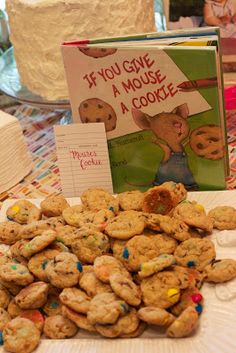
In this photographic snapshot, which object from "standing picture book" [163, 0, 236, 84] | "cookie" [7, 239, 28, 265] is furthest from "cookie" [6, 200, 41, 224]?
"standing picture book" [163, 0, 236, 84]

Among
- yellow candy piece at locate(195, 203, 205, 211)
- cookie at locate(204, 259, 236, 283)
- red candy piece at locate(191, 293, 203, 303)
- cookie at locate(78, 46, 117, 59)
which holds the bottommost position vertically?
red candy piece at locate(191, 293, 203, 303)

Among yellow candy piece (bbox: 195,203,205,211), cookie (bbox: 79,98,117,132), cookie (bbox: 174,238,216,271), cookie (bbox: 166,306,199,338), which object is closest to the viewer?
cookie (bbox: 166,306,199,338)

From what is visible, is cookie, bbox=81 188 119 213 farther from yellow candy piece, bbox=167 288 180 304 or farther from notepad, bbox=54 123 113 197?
yellow candy piece, bbox=167 288 180 304

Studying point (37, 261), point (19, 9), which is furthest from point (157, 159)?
point (19, 9)

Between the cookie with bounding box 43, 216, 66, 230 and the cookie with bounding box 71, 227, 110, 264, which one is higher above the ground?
the cookie with bounding box 43, 216, 66, 230

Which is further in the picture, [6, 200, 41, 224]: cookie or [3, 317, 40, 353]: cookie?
[6, 200, 41, 224]: cookie

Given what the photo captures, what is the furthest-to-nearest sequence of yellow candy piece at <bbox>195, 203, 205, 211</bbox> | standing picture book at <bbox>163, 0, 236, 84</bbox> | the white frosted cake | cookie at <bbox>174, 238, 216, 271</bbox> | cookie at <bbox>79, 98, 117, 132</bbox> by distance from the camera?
standing picture book at <bbox>163, 0, 236, 84</bbox> < the white frosted cake < cookie at <bbox>79, 98, 117, 132</bbox> < yellow candy piece at <bbox>195, 203, 205, 211</bbox> < cookie at <bbox>174, 238, 216, 271</bbox>

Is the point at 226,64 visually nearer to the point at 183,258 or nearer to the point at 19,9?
the point at 19,9
